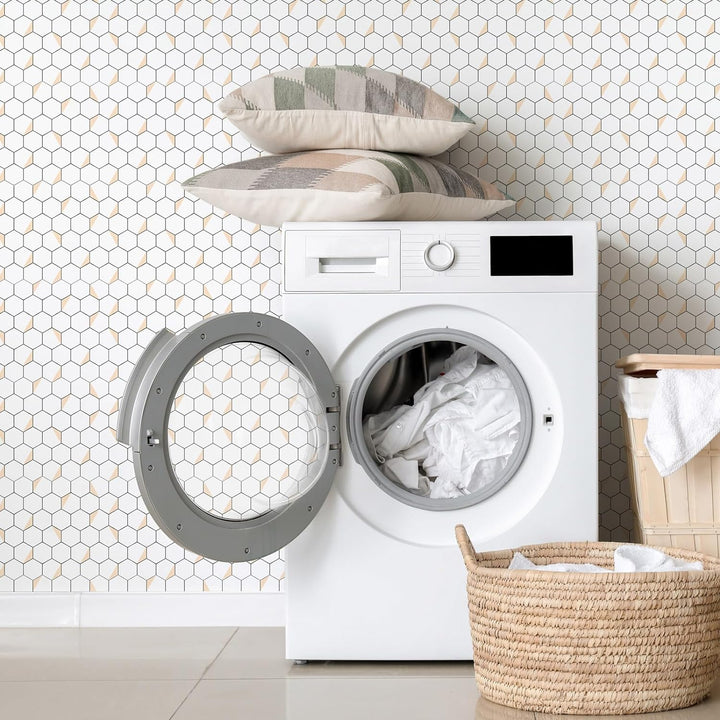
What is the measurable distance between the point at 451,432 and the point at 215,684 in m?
0.69

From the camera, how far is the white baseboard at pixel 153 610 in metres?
2.26

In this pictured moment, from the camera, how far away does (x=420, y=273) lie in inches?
73.0

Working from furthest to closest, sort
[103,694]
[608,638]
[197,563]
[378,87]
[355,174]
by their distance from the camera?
[197,563] < [378,87] < [355,174] < [103,694] < [608,638]

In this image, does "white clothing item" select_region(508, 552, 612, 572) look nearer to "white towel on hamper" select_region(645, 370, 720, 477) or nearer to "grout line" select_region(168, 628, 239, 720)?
"white towel on hamper" select_region(645, 370, 720, 477)

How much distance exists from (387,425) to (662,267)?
905mm

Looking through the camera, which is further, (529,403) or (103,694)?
(529,403)

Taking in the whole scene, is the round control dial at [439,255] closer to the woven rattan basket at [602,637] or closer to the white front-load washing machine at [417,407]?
the white front-load washing machine at [417,407]

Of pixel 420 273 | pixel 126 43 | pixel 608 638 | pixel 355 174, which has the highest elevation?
pixel 126 43

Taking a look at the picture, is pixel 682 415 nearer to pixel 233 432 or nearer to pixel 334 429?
pixel 334 429

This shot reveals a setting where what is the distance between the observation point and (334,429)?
71.9 inches

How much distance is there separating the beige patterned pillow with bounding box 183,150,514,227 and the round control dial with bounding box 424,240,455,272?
107 millimetres

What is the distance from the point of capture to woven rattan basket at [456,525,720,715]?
4.96 feet

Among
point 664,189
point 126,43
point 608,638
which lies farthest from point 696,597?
point 126,43

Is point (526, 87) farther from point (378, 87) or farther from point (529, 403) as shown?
point (529, 403)
